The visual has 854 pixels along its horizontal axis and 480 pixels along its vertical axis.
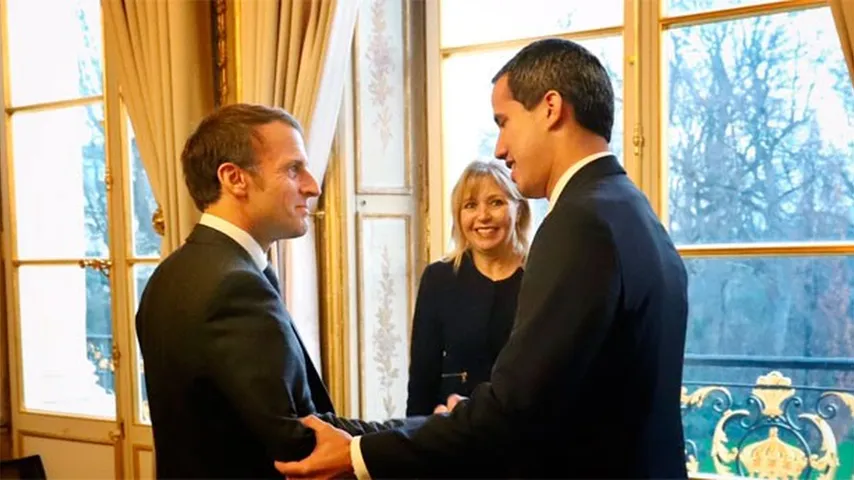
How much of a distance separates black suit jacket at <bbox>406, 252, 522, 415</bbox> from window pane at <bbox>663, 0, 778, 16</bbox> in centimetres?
93

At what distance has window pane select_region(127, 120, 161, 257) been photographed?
3674mm

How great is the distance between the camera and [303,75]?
114 inches

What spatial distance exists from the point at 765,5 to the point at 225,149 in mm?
1614

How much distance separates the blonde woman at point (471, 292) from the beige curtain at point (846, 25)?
2.91ft

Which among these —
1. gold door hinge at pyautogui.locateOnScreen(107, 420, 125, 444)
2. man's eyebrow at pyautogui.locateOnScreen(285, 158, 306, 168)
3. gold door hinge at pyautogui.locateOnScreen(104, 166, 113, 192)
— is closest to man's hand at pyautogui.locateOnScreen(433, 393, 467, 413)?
man's eyebrow at pyautogui.locateOnScreen(285, 158, 306, 168)

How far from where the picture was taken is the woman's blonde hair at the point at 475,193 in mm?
2561

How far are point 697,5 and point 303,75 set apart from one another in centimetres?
121

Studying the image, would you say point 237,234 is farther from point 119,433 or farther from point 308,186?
point 119,433

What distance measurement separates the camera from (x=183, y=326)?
164 centimetres

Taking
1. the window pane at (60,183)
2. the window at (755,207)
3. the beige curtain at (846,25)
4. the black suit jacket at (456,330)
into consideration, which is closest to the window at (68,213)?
the window pane at (60,183)

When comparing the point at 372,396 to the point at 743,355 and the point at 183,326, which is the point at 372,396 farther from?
the point at 183,326

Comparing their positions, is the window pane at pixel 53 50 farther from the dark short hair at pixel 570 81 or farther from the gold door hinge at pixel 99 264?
the dark short hair at pixel 570 81

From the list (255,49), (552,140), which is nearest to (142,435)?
(255,49)

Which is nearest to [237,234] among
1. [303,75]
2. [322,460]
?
[322,460]
